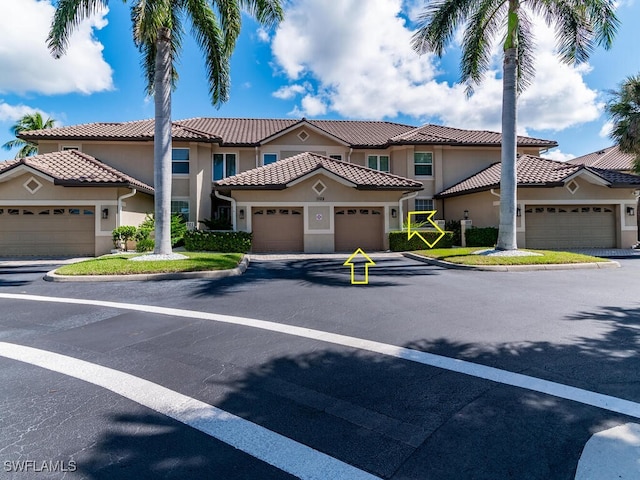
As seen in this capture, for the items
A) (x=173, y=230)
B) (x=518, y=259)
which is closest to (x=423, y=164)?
(x=518, y=259)

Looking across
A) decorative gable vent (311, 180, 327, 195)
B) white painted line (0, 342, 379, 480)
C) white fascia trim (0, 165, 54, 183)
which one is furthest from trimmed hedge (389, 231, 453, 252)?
white fascia trim (0, 165, 54, 183)

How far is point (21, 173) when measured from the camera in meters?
15.9

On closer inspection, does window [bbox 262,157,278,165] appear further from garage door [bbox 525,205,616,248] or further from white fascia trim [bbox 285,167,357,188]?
garage door [bbox 525,205,616,248]

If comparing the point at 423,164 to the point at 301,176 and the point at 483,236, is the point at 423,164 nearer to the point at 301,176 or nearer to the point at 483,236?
the point at 483,236

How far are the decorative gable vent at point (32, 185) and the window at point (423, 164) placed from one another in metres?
20.5

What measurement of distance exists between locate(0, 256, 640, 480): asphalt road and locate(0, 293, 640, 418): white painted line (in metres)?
0.03

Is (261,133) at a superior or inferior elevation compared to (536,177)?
superior

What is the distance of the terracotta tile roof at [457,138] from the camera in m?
22.5

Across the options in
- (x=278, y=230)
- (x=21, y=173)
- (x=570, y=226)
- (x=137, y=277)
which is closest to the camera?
(x=137, y=277)

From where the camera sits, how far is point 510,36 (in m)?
13.8

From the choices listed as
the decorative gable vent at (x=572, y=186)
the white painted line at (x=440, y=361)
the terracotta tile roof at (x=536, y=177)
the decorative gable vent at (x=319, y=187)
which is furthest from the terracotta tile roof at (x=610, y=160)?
the white painted line at (x=440, y=361)

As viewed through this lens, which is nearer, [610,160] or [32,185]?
[32,185]

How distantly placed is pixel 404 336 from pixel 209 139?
18.6 meters

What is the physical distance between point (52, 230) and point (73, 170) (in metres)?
2.99
